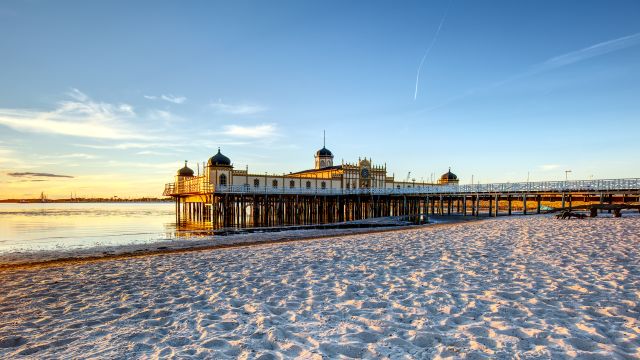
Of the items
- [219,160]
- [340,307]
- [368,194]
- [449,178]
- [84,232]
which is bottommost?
[84,232]

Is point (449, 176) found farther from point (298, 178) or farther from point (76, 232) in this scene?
point (76, 232)

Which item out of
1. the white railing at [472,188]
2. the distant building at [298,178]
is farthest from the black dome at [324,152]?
the white railing at [472,188]

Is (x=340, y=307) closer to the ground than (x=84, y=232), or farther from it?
farther from it

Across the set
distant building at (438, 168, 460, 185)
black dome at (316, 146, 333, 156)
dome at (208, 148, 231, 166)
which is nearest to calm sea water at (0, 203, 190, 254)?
dome at (208, 148, 231, 166)

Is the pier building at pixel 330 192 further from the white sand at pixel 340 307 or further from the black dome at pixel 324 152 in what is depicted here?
the white sand at pixel 340 307

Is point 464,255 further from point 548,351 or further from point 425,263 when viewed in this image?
point 548,351

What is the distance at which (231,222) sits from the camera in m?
42.7

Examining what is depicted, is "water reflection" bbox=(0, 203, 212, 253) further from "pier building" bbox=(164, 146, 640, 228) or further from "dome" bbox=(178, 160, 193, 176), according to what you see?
"dome" bbox=(178, 160, 193, 176)

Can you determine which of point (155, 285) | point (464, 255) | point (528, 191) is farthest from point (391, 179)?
point (155, 285)

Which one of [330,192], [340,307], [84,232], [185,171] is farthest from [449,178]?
[340,307]

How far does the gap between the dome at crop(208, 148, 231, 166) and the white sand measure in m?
34.1

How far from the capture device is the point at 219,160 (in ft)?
145

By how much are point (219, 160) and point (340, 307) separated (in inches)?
1585

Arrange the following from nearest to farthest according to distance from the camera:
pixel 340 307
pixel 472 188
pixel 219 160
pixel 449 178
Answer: pixel 340 307, pixel 472 188, pixel 219 160, pixel 449 178
